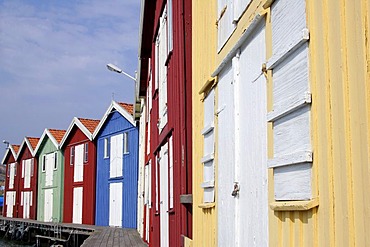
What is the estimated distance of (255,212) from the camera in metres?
3.60

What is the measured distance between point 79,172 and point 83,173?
68cm

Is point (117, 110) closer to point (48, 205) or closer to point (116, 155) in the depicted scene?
point (116, 155)

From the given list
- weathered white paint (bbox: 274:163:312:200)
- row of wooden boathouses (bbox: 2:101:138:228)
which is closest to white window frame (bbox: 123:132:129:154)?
row of wooden boathouses (bbox: 2:101:138:228)

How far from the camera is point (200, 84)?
19.3ft

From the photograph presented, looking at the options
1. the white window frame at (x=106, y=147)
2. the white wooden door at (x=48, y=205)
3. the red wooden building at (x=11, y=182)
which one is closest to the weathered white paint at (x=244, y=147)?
the white window frame at (x=106, y=147)

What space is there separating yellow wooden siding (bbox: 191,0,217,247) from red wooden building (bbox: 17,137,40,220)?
33.4 m

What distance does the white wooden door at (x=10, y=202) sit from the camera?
44.5m

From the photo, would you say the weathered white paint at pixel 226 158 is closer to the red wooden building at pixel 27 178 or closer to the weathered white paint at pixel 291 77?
the weathered white paint at pixel 291 77

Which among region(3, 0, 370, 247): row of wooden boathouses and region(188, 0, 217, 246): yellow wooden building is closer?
region(3, 0, 370, 247): row of wooden boathouses

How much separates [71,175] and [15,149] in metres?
14.1

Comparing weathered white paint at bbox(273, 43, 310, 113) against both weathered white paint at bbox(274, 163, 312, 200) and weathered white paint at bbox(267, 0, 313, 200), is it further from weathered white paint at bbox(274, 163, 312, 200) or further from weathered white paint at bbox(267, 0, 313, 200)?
weathered white paint at bbox(274, 163, 312, 200)

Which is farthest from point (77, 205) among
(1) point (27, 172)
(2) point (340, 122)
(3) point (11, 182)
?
(2) point (340, 122)

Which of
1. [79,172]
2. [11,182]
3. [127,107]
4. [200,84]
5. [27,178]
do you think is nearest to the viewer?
[200,84]

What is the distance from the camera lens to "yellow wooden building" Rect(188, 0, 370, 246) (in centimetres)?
207
